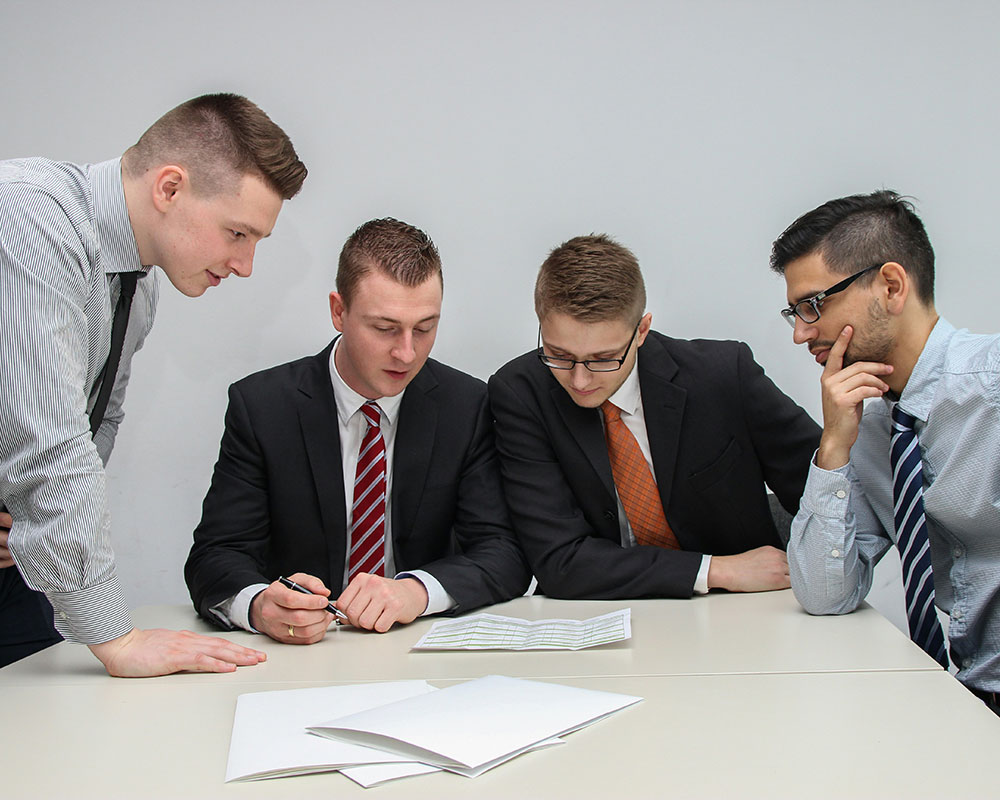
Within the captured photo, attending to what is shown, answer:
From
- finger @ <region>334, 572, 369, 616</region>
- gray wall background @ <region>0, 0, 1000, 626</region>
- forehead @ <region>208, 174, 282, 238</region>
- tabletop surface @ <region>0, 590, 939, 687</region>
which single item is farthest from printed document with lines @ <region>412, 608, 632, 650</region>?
gray wall background @ <region>0, 0, 1000, 626</region>

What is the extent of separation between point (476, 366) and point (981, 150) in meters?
1.74

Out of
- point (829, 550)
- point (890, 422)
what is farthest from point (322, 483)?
point (890, 422)

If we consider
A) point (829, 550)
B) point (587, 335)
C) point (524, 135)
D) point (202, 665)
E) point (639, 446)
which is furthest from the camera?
point (524, 135)

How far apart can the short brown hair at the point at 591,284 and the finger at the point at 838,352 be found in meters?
0.43

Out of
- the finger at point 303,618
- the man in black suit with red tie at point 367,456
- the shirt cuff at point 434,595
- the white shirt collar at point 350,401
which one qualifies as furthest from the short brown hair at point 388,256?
the finger at point 303,618

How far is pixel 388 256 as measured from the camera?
80.4 inches

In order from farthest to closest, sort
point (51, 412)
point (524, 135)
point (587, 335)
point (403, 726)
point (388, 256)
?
point (524, 135), point (388, 256), point (587, 335), point (51, 412), point (403, 726)

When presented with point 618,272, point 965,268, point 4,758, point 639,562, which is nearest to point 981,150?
point 965,268

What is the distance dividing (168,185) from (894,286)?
137cm

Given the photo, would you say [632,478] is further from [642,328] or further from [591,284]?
[591,284]

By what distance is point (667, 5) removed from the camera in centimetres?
285

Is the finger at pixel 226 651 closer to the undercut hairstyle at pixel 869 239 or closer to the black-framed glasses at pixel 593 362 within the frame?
the black-framed glasses at pixel 593 362

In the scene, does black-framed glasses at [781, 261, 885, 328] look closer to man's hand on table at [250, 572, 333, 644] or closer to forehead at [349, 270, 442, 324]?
forehead at [349, 270, 442, 324]

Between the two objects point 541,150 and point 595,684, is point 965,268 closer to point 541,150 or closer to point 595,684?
point 541,150
